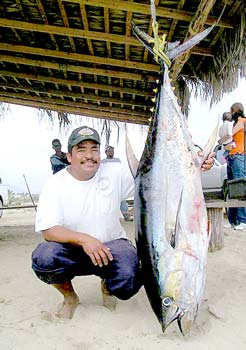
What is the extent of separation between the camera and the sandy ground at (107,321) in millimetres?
2352

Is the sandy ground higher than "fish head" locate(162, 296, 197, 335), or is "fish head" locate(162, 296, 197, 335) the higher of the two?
"fish head" locate(162, 296, 197, 335)

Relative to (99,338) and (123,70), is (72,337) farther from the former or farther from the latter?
(123,70)

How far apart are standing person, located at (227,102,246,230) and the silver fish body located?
349 cm

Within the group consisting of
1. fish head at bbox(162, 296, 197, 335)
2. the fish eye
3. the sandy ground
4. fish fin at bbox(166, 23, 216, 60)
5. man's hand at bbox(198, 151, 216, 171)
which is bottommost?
the sandy ground

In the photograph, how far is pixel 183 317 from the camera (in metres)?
2.14

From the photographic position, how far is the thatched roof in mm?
4453

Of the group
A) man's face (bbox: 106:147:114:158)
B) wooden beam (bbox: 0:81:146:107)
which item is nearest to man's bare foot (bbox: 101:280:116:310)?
wooden beam (bbox: 0:81:146:107)

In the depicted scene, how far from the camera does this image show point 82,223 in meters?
2.77

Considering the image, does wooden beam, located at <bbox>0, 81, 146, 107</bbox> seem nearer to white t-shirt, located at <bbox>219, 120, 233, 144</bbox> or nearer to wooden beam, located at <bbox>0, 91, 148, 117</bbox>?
wooden beam, located at <bbox>0, 91, 148, 117</bbox>

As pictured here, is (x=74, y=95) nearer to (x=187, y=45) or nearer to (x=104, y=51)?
(x=104, y=51)

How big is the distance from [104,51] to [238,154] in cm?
236

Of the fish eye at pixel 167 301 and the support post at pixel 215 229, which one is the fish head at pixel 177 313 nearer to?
the fish eye at pixel 167 301

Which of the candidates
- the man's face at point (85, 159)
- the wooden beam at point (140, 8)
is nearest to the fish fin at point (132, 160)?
the man's face at point (85, 159)

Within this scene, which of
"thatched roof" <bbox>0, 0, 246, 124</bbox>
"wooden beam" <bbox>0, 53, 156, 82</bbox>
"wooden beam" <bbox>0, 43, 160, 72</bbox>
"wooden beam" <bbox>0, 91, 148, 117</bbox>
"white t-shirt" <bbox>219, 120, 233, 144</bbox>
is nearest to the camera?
"thatched roof" <bbox>0, 0, 246, 124</bbox>
